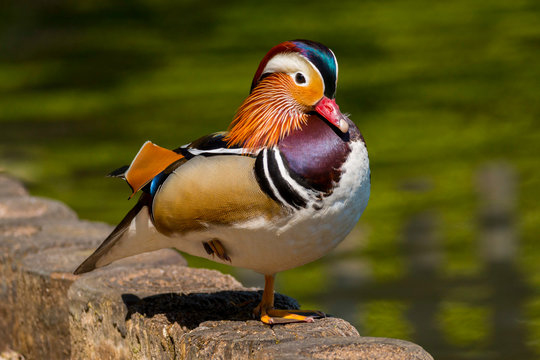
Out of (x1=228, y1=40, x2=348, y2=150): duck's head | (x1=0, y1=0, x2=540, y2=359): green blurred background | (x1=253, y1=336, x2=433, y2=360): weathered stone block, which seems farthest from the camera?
(x1=0, y1=0, x2=540, y2=359): green blurred background

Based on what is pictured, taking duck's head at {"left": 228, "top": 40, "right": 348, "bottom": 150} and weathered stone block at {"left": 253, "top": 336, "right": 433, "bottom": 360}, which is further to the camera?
duck's head at {"left": 228, "top": 40, "right": 348, "bottom": 150}

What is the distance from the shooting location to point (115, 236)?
7.47ft

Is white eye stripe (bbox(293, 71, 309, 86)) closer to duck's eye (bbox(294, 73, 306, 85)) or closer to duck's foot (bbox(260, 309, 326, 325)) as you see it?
duck's eye (bbox(294, 73, 306, 85))

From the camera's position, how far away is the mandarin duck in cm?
197

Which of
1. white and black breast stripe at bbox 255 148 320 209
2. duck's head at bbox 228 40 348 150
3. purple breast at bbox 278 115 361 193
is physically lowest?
white and black breast stripe at bbox 255 148 320 209

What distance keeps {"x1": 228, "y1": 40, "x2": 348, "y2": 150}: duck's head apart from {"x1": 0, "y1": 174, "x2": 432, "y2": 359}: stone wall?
416 millimetres

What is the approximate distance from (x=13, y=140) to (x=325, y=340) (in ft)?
14.7

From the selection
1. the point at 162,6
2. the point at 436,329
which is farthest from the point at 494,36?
the point at 436,329

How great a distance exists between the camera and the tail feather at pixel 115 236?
223cm

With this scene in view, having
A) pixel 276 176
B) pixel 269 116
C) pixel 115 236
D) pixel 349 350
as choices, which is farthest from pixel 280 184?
pixel 115 236

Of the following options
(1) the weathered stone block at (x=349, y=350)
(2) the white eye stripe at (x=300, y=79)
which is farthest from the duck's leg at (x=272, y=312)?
(2) the white eye stripe at (x=300, y=79)

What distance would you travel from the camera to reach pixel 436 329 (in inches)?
137

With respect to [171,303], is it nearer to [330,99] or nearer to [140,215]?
[140,215]

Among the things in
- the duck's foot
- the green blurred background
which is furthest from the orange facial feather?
the green blurred background
